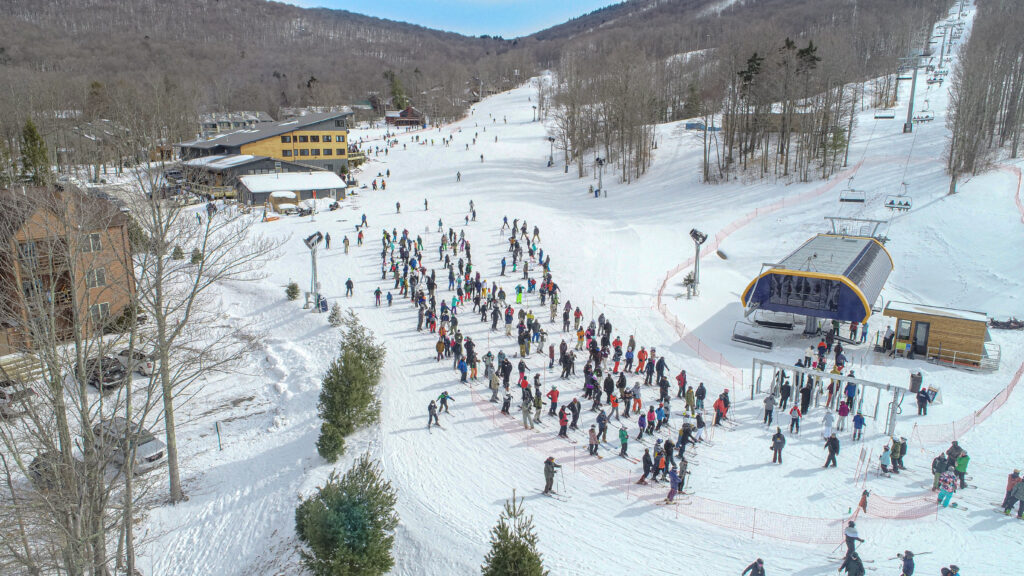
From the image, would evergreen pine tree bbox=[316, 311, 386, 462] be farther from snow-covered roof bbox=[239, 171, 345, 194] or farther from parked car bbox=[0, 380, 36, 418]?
snow-covered roof bbox=[239, 171, 345, 194]

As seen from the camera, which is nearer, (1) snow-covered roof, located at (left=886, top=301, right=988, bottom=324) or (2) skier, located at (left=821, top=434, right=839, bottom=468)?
(2) skier, located at (left=821, top=434, right=839, bottom=468)

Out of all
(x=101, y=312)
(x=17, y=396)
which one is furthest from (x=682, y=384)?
(x=17, y=396)

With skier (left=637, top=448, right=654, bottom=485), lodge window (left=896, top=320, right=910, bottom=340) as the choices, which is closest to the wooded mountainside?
lodge window (left=896, top=320, right=910, bottom=340)

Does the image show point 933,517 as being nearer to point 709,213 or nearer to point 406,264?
point 406,264

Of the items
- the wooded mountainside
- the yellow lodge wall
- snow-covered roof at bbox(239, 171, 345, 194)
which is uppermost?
the wooded mountainside

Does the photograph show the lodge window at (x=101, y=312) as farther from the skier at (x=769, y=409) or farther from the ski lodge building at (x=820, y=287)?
the ski lodge building at (x=820, y=287)
